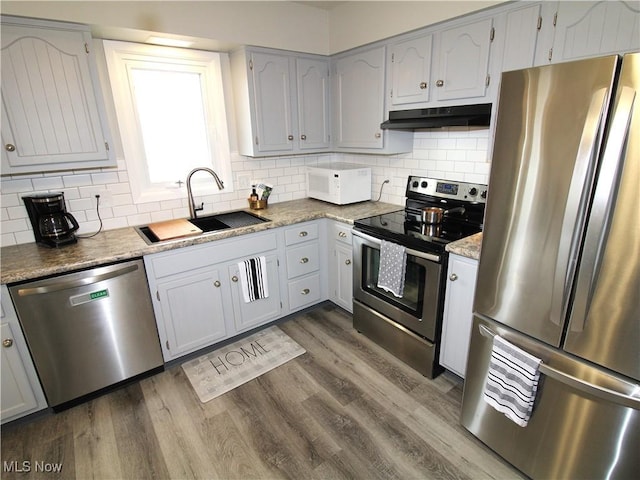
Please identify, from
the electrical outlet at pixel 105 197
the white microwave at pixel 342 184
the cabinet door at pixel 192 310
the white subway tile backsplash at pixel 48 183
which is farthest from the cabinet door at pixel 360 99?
the white subway tile backsplash at pixel 48 183

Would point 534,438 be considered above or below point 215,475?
above

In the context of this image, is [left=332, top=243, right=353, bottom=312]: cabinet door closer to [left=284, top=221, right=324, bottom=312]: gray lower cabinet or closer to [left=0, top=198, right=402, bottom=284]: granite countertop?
[left=284, top=221, right=324, bottom=312]: gray lower cabinet

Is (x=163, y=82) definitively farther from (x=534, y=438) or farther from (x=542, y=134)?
(x=534, y=438)

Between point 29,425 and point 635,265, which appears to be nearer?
point 635,265

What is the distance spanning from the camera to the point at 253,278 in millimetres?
2566

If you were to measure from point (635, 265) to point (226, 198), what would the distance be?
2.68m

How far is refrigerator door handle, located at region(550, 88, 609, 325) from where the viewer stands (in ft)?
3.57

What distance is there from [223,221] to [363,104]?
4.91 ft

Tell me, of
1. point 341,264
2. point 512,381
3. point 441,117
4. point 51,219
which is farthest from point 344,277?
point 51,219

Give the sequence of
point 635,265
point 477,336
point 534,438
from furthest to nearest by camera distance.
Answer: point 477,336
point 534,438
point 635,265

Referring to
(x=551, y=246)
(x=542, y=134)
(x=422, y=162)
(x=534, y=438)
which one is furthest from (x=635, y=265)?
(x=422, y=162)

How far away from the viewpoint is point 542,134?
4.03 feet

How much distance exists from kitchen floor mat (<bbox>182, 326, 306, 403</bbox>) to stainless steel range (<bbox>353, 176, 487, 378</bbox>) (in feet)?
2.12

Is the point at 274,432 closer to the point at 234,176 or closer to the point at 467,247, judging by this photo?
the point at 467,247
